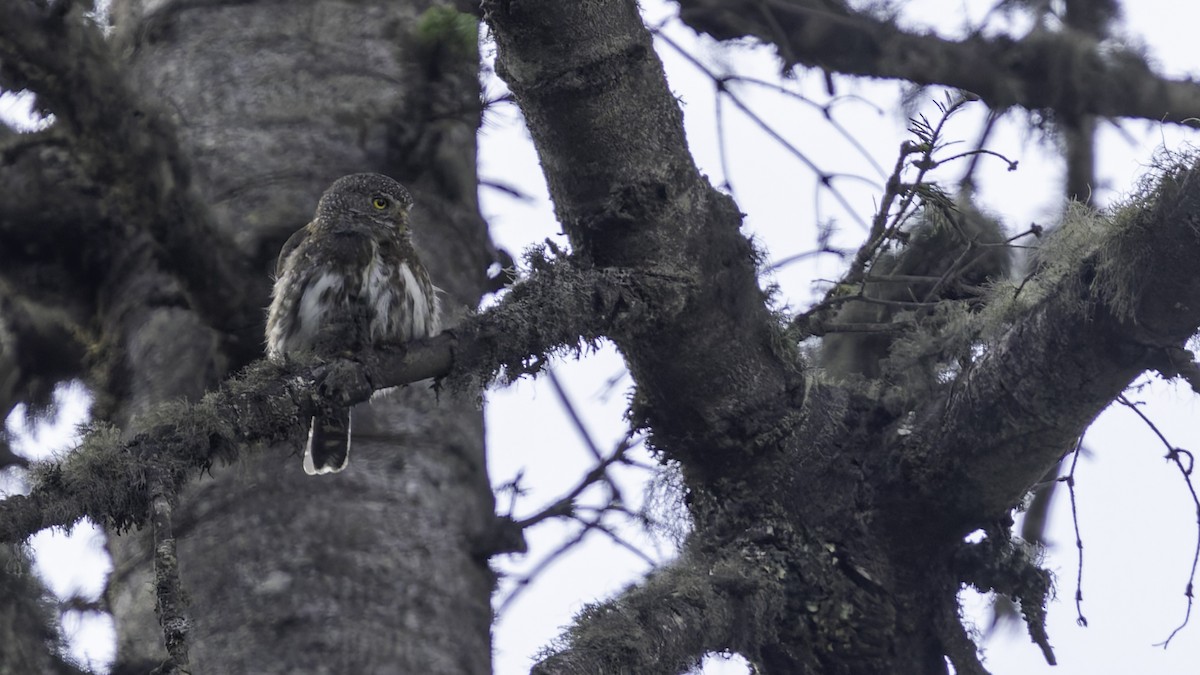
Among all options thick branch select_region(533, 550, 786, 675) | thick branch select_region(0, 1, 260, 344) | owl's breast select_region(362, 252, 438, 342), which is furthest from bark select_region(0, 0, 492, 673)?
thick branch select_region(533, 550, 786, 675)

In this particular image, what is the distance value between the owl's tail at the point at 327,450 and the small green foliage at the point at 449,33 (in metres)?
1.00

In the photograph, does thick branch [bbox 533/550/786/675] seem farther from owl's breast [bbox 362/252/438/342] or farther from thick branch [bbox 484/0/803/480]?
owl's breast [bbox 362/252/438/342]

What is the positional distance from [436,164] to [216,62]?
60 cm

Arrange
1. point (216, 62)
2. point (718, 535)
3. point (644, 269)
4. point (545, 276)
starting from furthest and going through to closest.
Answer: point (216, 62) → point (718, 535) → point (644, 269) → point (545, 276)

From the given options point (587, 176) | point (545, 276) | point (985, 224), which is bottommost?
point (545, 276)

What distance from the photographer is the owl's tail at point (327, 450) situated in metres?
3.23

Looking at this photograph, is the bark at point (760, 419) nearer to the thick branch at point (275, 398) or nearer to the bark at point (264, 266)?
the thick branch at point (275, 398)

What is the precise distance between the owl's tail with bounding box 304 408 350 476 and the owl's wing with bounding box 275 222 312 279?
40 centimetres

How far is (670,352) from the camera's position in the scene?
3.20 metres

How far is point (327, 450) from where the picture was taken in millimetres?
3293

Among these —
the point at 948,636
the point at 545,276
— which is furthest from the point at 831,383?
the point at 545,276

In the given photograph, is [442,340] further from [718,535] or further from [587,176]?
[718,535]

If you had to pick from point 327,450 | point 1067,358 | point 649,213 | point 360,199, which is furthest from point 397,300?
point 1067,358

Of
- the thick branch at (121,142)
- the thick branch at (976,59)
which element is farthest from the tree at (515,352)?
the thick branch at (976,59)
